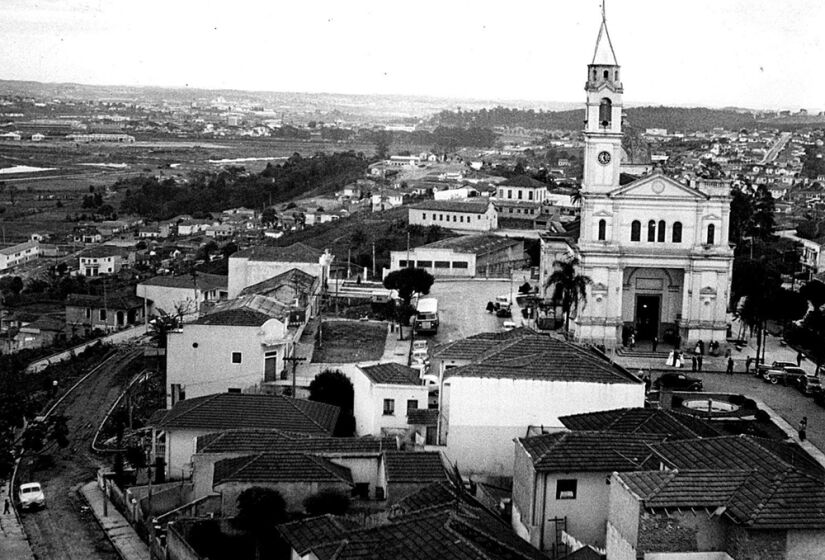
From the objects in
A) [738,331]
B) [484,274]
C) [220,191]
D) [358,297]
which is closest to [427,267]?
[484,274]

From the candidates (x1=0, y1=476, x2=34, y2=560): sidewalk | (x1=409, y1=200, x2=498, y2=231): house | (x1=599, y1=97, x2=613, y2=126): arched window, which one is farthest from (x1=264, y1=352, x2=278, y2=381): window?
(x1=409, y1=200, x2=498, y2=231): house

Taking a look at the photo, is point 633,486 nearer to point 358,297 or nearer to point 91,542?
point 91,542

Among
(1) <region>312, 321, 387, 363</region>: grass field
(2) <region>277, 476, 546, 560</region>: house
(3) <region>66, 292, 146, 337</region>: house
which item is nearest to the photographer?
(2) <region>277, 476, 546, 560</region>: house

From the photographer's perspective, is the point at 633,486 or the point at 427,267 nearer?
the point at 633,486

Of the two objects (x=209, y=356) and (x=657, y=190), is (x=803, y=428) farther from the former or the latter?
(x=209, y=356)

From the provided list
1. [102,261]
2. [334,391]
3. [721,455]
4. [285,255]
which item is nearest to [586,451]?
[721,455]

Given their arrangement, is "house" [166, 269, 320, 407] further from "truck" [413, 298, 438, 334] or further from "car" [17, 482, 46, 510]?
"truck" [413, 298, 438, 334]
